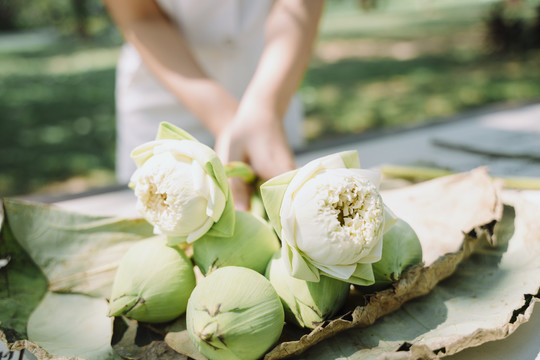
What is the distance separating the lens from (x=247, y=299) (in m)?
0.61

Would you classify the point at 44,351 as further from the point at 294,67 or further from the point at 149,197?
the point at 294,67

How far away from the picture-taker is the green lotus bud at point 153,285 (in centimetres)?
68

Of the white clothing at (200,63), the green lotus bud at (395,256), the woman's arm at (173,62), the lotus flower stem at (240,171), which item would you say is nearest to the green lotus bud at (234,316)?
the green lotus bud at (395,256)

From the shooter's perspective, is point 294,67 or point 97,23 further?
point 97,23

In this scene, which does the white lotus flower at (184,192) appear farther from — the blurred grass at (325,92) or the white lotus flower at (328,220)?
the blurred grass at (325,92)

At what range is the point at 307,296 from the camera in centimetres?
64

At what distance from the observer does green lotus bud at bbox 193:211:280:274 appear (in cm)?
70

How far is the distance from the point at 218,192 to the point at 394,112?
14.1ft

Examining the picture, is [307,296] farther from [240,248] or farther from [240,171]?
[240,171]

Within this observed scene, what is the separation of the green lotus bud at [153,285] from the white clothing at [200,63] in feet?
3.67

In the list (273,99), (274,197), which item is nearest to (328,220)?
(274,197)

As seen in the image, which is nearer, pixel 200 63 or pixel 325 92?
pixel 200 63

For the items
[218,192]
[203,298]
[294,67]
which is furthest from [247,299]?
[294,67]

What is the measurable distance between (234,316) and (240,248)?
126 millimetres
